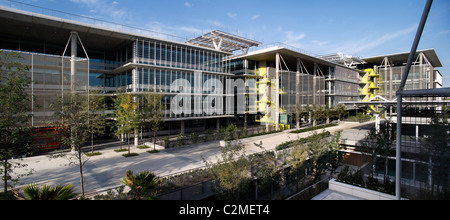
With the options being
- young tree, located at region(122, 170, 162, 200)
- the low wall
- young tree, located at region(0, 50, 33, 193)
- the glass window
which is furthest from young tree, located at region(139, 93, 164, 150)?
the low wall

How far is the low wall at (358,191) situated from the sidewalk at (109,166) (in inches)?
305

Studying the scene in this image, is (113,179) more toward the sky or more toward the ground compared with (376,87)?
more toward the ground

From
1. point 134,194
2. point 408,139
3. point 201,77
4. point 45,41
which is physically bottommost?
point 134,194

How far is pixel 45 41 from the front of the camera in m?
26.8

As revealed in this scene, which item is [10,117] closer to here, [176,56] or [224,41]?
[176,56]

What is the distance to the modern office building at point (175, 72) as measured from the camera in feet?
71.1

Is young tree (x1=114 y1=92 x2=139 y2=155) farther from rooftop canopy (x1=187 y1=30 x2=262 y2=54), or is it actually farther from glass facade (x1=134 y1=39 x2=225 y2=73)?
rooftop canopy (x1=187 y1=30 x2=262 y2=54)
